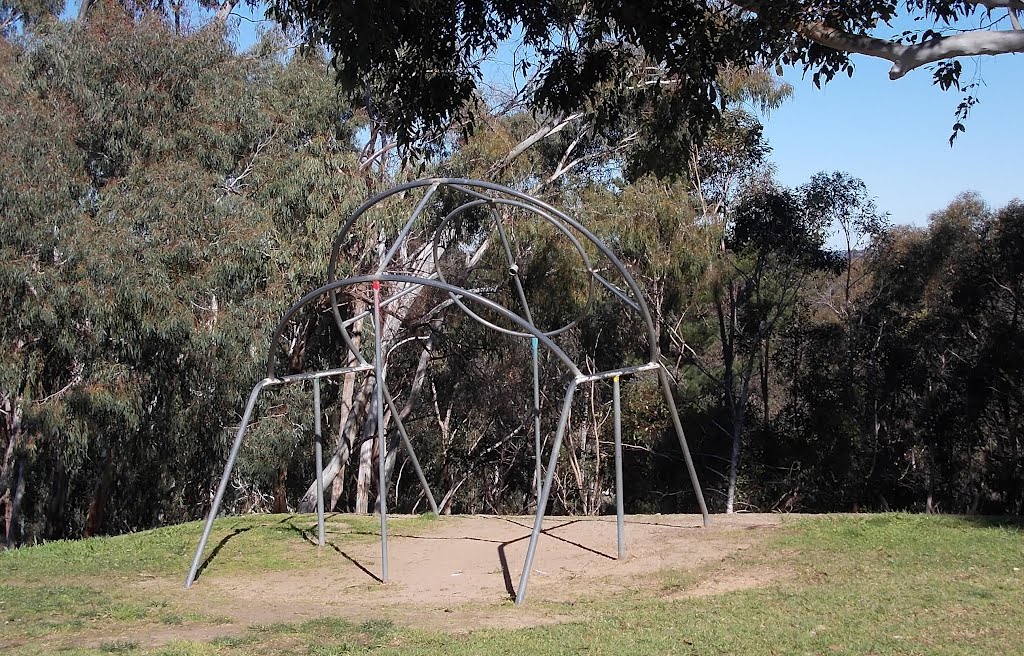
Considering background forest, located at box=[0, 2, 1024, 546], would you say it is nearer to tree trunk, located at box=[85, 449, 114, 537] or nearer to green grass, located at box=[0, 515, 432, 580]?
tree trunk, located at box=[85, 449, 114, 537]

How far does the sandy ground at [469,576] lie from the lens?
21.6 feet

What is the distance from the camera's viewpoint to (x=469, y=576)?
7848 millimetres

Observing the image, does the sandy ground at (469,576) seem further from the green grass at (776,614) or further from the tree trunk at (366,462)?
the tree trunk at (366,462)

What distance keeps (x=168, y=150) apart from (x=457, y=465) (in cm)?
1054

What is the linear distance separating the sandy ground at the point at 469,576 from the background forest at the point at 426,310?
313 cm

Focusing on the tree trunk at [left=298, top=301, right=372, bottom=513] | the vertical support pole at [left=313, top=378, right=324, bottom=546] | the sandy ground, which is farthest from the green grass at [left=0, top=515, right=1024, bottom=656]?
the tree trunk at [left=298, top=301, right=372, bottom=513]

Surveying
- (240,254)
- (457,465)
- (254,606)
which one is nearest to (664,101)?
(254,606)

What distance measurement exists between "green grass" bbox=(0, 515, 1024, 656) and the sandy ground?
22 centimetres

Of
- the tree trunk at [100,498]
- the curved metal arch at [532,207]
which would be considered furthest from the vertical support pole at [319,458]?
the tree trunk at [100,498]

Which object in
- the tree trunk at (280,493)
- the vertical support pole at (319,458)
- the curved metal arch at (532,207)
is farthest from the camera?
the tree trunk at (280,493)

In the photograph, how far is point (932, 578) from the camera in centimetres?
666

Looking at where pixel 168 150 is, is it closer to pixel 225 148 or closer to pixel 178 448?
pixel 225 148

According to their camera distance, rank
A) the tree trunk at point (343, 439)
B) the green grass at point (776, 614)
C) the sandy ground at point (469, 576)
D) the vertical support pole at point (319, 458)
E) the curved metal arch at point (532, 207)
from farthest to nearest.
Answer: the tree trunk at point (343, 439), the vertical support pole at point (319, 458), the curved metal arch at point (532, 207), the sandy ground at point (469, 576), the green grass at point (776, 614)

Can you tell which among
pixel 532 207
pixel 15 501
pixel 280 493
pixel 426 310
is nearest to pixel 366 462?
pixel 280 493
